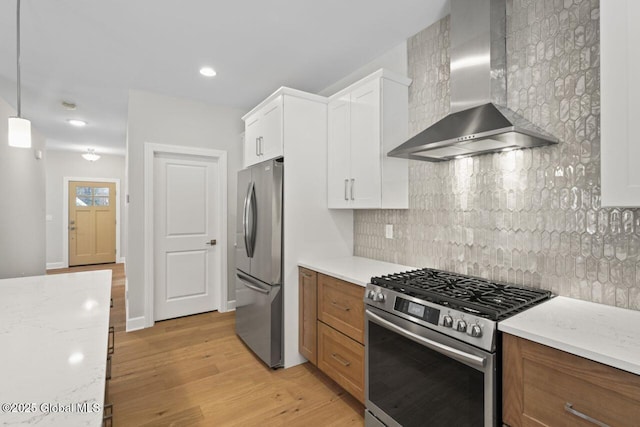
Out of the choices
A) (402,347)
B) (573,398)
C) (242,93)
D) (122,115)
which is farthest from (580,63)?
(122,115)

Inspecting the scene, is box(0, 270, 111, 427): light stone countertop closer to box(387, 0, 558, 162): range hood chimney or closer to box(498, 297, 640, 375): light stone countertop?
box(498, 297, 640, 375): light stone countertop

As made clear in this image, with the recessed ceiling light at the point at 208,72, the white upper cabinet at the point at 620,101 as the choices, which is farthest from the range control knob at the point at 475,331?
the recessed ceiling light at the point at 208,72

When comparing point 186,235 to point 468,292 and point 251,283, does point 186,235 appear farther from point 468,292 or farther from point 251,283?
point 468,292

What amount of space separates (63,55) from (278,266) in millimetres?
2683

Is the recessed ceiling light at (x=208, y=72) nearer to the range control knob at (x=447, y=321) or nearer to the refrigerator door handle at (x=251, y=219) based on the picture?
the refrigerator door handle at (x=251, y=219)

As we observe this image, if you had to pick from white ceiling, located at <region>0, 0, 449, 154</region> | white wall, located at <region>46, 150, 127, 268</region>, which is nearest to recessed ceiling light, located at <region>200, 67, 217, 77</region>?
white ceiling, located at <region>0, 0, 449, 154</region>

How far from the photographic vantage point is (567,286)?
5.31 feet

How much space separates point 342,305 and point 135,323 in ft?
8.81

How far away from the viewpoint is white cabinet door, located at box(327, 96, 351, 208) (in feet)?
8.68

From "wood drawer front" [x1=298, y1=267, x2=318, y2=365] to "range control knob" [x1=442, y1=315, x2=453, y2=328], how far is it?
1.21 m

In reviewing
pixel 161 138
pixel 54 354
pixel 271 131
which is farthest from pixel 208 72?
pixel 54 354

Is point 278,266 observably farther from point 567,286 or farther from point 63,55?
point 63,55

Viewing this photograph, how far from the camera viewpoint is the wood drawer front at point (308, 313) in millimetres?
2498

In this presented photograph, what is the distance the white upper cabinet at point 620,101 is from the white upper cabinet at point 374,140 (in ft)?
4.23
